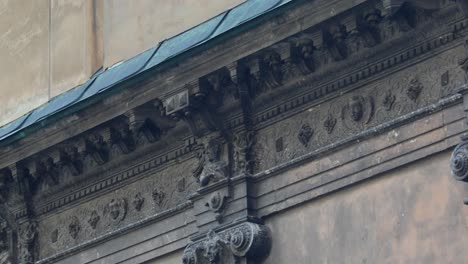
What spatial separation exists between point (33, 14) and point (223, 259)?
4.74 meters

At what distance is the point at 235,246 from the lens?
17297 mm

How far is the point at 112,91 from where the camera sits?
18.1 metres

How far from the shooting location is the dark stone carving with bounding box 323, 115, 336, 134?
16.9 metres

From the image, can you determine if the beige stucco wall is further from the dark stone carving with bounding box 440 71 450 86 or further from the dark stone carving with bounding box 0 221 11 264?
the dark stone carving with bounding box 440 71 450 86

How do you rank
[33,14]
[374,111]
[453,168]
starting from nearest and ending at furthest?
1. [453,168]
2. [374,111]
3. [33,14]

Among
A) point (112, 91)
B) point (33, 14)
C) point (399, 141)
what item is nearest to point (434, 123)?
point (399, 141)

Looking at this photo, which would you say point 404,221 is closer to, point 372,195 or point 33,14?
point 372,195

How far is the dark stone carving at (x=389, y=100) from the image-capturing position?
53.9 feet

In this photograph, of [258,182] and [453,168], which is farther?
[258,182]

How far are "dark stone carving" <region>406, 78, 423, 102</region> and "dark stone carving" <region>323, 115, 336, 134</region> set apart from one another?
918 mm

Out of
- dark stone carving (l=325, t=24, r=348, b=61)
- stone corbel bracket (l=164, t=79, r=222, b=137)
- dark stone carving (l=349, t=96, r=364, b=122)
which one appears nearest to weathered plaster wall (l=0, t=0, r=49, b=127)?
stone corbel bracket (l=164, t=79, r=222, b=137)

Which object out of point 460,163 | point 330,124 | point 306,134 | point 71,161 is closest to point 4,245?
point 71,161

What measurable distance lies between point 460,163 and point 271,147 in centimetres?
250

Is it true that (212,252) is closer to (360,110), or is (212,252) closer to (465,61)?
(360,110)
